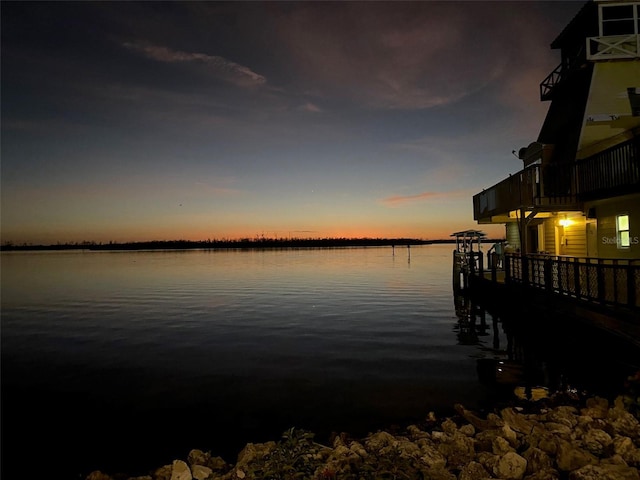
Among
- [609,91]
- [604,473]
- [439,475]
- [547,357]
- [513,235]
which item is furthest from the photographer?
[513,235]

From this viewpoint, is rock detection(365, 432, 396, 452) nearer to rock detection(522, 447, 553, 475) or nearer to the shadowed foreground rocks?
the shadowed foreground rocks

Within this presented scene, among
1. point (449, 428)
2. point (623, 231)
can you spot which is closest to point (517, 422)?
point (449, 428)

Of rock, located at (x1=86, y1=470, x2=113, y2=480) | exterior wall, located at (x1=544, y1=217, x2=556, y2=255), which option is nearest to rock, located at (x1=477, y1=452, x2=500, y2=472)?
rock, located at (x1=86, y1=470, x2=113, y2=480)

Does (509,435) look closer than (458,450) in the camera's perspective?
No

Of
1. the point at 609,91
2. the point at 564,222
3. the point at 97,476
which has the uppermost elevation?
the point at 609,91

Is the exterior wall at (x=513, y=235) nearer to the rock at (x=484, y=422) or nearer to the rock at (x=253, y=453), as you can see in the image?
the rock at (x=484, y=422)

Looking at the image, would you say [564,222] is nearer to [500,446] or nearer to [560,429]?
[560,429]

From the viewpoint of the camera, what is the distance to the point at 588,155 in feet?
61.9

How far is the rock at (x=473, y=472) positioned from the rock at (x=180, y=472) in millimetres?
3842

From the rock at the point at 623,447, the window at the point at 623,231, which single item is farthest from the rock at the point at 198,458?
the window at the point at 623,231

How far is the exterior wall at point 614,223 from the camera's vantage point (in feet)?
48.3

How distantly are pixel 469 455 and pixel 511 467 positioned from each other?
0.80 meters

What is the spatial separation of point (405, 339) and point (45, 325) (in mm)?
17194

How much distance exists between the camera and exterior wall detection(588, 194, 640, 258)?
1471cm
